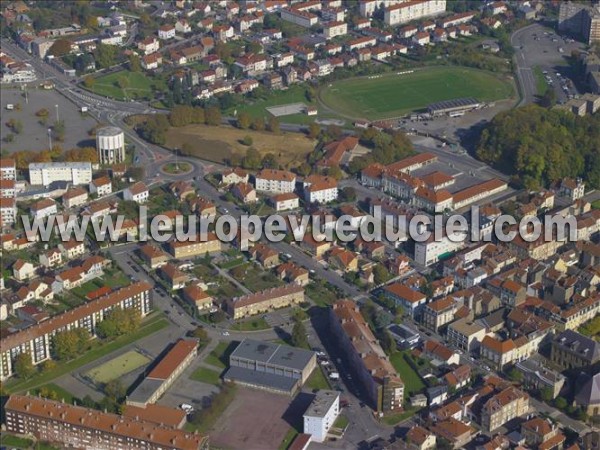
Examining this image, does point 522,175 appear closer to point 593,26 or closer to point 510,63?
point 510,63

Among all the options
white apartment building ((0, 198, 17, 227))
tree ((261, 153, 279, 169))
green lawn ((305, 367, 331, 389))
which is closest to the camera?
green lawn ((305, 367, 331, 389))

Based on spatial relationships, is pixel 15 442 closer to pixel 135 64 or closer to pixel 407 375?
pixel 407 375

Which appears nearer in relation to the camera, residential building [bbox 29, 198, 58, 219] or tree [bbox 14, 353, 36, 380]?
Answer: tree [bbox 14, 353, 36, 380]

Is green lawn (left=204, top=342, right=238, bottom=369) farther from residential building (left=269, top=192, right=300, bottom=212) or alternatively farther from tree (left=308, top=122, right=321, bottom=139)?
tree (left=308, top=122, right=321, bottom=139)

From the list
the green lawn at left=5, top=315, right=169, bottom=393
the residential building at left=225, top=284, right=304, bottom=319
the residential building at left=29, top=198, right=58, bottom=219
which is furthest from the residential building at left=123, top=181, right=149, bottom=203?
the residential building at left=225, top=284, right=304, bottom=319

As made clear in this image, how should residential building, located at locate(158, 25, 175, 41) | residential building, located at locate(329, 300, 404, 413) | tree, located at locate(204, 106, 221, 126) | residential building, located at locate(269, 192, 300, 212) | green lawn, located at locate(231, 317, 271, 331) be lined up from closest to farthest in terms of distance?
residential building, located at locate(329, 300, 404, 413) → green lawn, located at locate(231, 317, 271, 331) → residential building, located at locate(269, 192, 300, 212) → tree, located at locate(204, 106, 221, 126) → residential building, located at locate(158, 25, 175, 41)

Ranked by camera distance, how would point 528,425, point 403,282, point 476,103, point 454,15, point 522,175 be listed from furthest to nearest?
point 454,15
point 476,103
point 522,175
point 403,282
point 528,425

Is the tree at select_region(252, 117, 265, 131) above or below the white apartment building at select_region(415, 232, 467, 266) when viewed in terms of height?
above

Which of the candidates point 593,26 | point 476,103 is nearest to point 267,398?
point 476,103
